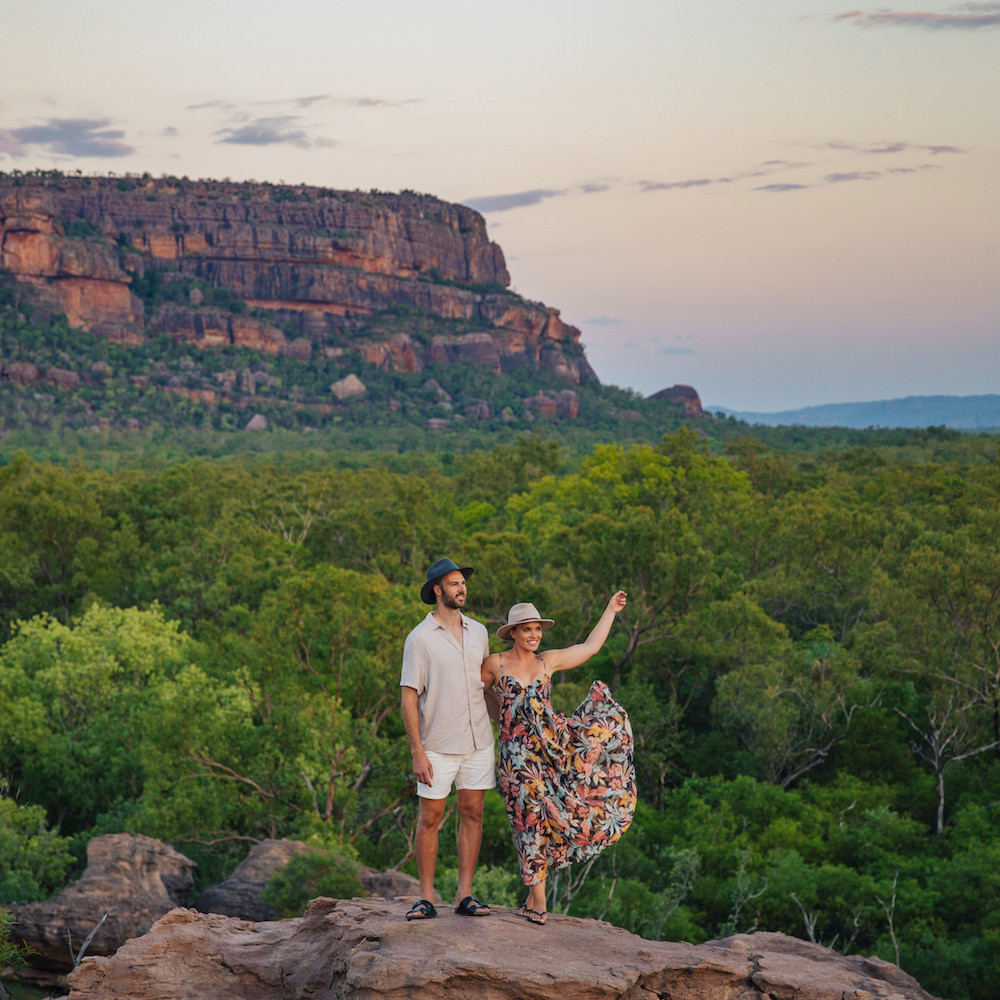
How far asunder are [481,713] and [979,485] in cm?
3488

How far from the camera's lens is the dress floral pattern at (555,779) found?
21.0 feet

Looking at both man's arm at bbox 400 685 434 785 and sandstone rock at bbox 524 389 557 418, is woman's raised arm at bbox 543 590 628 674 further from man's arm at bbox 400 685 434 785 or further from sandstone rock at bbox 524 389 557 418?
sandstone rock at bbox 524 389 557 418

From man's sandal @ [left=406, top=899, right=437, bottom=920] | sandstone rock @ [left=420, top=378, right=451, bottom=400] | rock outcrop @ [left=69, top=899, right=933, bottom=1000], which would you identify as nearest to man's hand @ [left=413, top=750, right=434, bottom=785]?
man's sandal @ [left=406, top=899, right=437, bottom=920]

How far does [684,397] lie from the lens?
5827 inches

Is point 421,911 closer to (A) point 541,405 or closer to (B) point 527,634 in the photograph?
(B) point 527,634

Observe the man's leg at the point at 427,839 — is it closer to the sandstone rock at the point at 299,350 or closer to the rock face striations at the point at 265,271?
the rock face striations at the point at 265,271

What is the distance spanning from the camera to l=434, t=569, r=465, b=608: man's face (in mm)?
6289

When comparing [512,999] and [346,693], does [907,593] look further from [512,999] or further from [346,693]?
[512,999]

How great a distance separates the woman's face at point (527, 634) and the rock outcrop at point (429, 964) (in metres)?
1.78

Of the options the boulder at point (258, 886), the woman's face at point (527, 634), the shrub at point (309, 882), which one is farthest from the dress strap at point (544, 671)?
the shrub at point (309, 882)

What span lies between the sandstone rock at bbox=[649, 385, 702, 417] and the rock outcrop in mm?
141433

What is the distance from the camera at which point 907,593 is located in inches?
938

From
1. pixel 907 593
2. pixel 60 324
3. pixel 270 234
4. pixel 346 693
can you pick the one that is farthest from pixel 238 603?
pixel 270 234

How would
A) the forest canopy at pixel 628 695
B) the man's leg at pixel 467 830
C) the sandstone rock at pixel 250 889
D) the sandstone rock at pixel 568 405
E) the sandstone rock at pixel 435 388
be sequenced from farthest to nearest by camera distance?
the sandstone rock at pixel 435 388
the sandstone rock at pixel 568 405
the forest canopy at pixel 628 695
the sandstone rock at pixel 250 889
the man's leg at pixel 467 830
